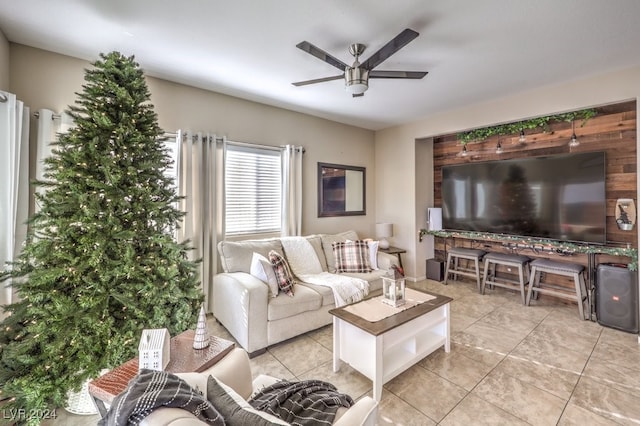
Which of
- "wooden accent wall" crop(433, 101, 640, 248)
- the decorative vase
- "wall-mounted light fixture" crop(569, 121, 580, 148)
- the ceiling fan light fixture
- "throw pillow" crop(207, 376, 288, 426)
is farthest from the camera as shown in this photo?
"wall-mounted light fixture" crop(569, 121, 580, 148)

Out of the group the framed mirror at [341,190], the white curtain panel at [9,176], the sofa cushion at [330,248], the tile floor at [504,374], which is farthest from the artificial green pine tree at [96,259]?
the framed mirror at [341,190]

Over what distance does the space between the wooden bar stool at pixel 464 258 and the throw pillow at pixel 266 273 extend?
3058mm

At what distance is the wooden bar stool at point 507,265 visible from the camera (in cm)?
365

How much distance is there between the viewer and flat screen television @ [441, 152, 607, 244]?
3221mm

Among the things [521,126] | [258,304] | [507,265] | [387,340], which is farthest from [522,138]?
[258,304]

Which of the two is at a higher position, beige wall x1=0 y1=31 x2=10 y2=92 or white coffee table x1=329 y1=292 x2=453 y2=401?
beige wall x1=0 y1=31 x2=10 y2=92

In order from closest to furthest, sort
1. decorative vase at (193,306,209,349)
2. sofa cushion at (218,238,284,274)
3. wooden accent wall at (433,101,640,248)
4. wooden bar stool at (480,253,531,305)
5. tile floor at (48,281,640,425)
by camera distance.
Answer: decorative vase at (193,306,209,349) → tile floor at (48,281,640,425) → sofa cushion at (218,238,284,274) → wooden accent wall at (433,101,640,248) → wooden bar stool at (480,253,531,305)

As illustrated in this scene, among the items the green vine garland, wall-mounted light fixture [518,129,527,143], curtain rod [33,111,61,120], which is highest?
the green vine garland

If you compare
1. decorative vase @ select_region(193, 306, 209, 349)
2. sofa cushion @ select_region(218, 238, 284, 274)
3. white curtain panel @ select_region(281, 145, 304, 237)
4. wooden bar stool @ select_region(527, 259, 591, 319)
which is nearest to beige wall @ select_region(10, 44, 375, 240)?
white curtain panel @ select_region(281, 145, 304, 237)

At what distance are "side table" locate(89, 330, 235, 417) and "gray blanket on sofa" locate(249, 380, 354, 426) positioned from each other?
0.31 meters

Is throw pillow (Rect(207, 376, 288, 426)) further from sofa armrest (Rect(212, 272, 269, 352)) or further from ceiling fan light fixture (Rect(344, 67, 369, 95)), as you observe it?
ceiling fan light fixture (Rect(344, 67, 369, 95))

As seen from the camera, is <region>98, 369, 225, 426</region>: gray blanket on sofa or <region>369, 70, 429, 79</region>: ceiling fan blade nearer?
<region>98, 369, 225, 426</region>: gray blanket on sofa

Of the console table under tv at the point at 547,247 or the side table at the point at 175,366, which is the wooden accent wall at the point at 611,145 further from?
the side table at the point at 175,366

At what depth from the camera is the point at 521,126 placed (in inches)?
150
